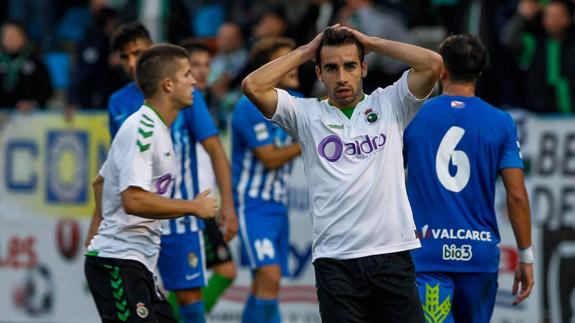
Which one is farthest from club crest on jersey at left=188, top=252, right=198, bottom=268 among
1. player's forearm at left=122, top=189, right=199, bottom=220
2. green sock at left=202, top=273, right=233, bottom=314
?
player's forearm at left=122, top=189, right=199, bottom=220

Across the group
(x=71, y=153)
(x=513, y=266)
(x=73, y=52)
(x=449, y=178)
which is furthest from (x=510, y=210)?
(x=73, y=52)

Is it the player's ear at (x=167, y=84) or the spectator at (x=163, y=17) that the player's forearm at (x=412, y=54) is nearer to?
the player's ear at (x=167, y=84)

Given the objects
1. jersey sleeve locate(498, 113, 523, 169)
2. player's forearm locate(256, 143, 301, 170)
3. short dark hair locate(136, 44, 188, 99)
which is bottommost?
jersey sleeve locate(498, 113, 523, 169)

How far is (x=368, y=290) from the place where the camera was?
6.83 meters

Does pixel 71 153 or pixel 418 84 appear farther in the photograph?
pixel 71 153

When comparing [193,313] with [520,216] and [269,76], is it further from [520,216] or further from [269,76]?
[269,76]

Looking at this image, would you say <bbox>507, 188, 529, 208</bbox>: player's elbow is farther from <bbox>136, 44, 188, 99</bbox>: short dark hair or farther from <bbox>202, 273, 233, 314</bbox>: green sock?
<bbox>202, 273, 233, 314</bbox>: green sock

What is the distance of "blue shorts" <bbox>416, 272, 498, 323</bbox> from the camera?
7672mm

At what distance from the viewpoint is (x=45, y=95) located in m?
14.9

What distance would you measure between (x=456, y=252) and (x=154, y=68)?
6.94 feet

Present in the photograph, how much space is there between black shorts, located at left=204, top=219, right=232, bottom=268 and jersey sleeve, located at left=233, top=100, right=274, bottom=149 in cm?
69

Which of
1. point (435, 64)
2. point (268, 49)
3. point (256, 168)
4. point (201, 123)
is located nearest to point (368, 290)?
point (435, 64)

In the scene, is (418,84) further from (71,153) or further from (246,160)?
(71,153)

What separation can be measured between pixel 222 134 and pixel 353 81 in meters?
5.45
